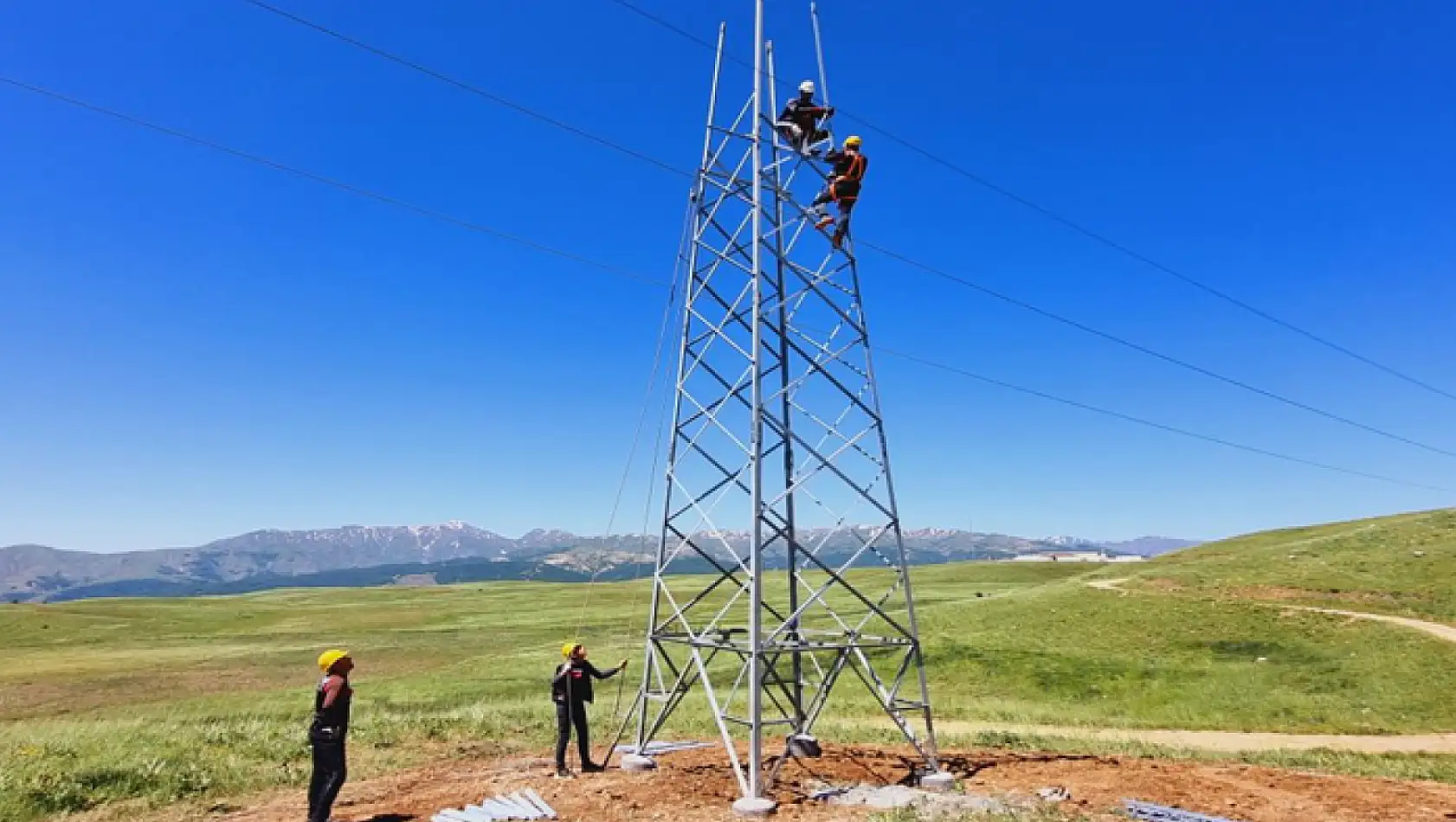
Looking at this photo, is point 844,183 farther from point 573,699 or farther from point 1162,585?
point 1162,585

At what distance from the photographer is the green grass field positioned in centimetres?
1777

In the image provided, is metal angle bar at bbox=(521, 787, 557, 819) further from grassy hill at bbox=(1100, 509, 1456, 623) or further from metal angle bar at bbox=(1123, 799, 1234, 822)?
grassy hill at bbox=(1100, 509, 1456, 623)

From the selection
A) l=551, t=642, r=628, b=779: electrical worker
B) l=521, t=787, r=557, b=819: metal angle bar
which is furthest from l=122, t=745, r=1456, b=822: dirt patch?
l=551, t=642, r=628, b=779: electrical worker

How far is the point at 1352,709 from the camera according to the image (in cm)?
2973

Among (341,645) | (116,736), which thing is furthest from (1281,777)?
(341,645)

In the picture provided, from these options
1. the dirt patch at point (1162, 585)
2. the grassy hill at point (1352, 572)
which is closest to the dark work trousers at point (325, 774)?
the grassy hill at point (1352, 572)

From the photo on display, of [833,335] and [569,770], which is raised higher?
[833,335]

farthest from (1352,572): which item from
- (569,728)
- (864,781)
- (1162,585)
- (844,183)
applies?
(569,728)

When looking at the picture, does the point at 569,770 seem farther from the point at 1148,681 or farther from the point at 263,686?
the point at 263,686

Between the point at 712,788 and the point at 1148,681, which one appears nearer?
the point at 712,788

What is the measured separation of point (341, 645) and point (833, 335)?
57723 mm

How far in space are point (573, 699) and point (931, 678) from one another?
27.2 meters

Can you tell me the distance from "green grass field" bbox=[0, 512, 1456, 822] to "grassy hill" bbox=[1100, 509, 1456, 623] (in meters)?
0.25

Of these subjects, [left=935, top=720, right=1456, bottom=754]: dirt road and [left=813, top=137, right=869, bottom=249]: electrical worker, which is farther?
[left=935, top=720, right=1456, bottom=754]: dirt road
